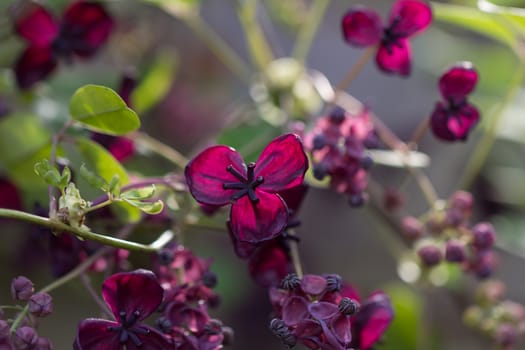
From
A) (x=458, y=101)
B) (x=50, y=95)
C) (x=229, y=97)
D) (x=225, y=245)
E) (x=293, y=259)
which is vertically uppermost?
(x=458, y=101)

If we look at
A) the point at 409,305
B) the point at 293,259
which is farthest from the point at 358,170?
the point at 409,305

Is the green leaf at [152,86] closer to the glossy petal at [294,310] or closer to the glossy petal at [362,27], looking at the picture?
the glossy petal at [362,27]

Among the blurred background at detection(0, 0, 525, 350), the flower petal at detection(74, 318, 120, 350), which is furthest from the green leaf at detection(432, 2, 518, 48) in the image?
the flower petal at detection(74, 318, 120, 350)

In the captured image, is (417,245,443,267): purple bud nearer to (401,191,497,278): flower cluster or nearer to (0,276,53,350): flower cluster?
(401,191,497,278): flower cluster

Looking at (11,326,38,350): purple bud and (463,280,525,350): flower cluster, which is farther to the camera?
(463,280,525,350): flower cluster

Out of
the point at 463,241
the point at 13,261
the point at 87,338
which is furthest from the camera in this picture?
the point at 13,261

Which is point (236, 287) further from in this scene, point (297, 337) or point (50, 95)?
point (297, 337)

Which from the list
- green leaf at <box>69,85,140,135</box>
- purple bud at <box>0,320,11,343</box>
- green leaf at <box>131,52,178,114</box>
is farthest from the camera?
green leaf at <box>131,52,178,114</box>

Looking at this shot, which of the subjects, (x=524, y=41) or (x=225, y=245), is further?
(x=225, y=245)
